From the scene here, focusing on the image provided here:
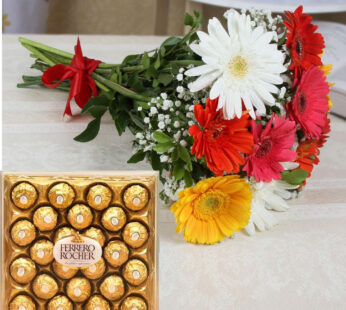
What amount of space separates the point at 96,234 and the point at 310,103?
0.34m

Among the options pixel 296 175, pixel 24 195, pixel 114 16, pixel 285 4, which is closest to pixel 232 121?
pixel 296 175

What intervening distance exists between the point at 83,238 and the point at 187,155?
0.18 m

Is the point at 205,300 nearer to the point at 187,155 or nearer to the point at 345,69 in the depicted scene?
the point at 187,155

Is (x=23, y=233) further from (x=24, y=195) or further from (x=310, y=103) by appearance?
(x=310, y=103)

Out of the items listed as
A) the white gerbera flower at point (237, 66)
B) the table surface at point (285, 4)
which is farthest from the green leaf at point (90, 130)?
the table surface at point (285, 4)

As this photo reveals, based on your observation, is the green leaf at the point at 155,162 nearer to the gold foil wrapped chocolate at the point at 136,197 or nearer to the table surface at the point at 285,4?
the gold foil wrapped chocolate at the point at 136,197

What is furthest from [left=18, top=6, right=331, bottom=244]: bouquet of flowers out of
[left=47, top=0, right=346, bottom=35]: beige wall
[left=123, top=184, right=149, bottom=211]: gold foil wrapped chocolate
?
[left=47, top=0, right=346, bottom=35]: beige wall

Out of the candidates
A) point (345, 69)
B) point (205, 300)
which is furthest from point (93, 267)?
point (345, 69)

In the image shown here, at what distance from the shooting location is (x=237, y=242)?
0.63 meters

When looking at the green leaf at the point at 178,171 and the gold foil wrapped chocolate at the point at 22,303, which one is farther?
the green leaf at the point at 178,171

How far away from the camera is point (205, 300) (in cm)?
54

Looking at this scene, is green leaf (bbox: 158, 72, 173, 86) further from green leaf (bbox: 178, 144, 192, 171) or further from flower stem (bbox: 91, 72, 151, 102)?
green leaf (bbox: 178, 144, 192, 171)

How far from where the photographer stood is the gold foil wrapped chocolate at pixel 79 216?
1.51ft

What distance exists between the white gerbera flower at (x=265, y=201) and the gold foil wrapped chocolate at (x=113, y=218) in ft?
0.72
